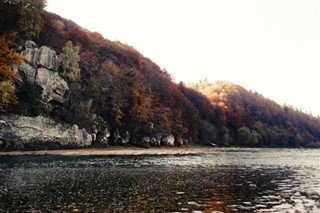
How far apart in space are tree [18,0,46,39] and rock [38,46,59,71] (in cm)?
594

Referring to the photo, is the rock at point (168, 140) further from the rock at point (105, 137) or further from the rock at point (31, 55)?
the rock at point (31, 55)

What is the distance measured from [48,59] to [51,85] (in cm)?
744

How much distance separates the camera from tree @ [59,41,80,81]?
96312 mm

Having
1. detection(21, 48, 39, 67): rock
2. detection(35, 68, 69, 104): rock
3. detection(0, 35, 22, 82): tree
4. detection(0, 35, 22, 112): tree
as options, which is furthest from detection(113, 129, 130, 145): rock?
detection(0, 35, 22, 82): tree

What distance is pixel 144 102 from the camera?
121812mm

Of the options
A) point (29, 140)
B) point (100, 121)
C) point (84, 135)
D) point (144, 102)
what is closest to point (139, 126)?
point (144, 102)

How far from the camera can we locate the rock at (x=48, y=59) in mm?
91844

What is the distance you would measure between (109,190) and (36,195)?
21.3ft

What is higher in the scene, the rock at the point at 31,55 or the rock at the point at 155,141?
the rock at the point at 31,55

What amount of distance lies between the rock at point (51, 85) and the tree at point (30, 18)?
40.7 ft

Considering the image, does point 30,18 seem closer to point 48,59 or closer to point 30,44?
point 30,44

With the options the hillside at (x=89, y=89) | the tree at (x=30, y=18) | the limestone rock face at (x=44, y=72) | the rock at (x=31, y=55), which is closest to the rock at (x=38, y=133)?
the hillside at (x=89, y=89)

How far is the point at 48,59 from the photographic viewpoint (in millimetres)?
93188

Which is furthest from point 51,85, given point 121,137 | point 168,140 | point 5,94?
point 168,140
